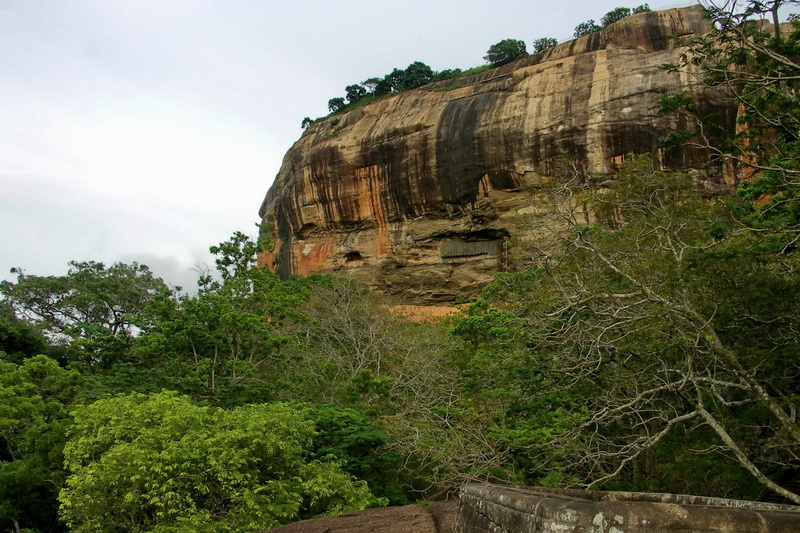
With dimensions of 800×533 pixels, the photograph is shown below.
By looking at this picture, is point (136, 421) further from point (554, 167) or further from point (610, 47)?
point (610, 47)

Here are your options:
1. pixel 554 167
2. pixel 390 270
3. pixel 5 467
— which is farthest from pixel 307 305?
pixel 5 467

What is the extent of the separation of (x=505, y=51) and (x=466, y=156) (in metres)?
11.0

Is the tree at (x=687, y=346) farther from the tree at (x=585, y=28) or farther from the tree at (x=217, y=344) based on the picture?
the tree at (x=585, y=28)

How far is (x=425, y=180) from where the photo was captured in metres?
25.7

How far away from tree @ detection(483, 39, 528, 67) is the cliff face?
214 inches

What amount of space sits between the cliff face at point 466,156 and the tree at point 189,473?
46.8 feet

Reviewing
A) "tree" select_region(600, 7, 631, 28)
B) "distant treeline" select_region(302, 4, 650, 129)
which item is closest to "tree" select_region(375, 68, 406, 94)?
"distant treeline" select_region(302, 4, 650, 129)

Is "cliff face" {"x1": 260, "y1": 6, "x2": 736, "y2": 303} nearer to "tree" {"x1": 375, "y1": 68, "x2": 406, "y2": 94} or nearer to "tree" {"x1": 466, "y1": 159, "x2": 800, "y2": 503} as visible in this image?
"tree" {"x1": 375, "y1": 68, "x2": 406, "y2": 94}

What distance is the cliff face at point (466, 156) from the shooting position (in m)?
22.1

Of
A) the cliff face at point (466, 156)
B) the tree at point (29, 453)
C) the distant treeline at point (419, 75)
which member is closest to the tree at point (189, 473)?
the tree at point (29, 453)

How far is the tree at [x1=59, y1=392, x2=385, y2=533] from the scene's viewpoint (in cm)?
710

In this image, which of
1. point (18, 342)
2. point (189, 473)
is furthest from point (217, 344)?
point (18, 342)

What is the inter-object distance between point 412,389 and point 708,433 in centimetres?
797

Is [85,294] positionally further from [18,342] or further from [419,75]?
[419,75]
